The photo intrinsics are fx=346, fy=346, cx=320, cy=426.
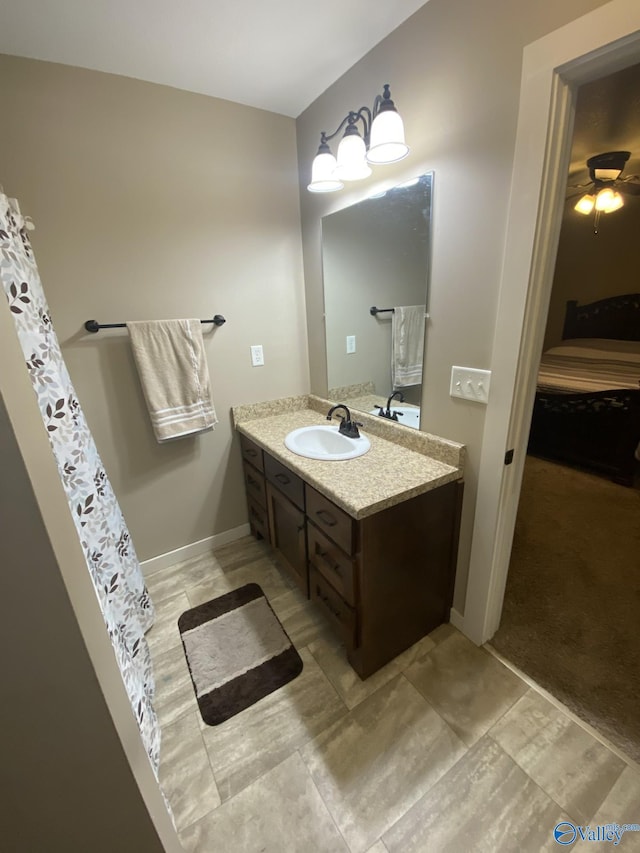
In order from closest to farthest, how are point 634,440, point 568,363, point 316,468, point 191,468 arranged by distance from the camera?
1. point 316,468
2. point 191,468
3. point 634,440
4. point 568,363

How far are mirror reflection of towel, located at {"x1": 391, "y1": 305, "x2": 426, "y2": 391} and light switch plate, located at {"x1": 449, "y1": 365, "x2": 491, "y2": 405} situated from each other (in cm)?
18

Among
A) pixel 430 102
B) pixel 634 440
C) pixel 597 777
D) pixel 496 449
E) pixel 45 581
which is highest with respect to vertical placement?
pixel 430 102

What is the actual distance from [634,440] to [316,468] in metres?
2.71

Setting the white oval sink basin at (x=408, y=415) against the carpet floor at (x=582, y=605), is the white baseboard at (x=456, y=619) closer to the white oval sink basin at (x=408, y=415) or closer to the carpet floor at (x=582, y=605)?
the carpet floor at (x=582, y=605)

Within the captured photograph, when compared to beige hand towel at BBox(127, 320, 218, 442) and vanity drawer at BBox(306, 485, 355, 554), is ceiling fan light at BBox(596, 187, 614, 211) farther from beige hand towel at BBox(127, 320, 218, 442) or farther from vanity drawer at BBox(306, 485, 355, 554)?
vanity drawer at BBox(306, 485, 355, 554)

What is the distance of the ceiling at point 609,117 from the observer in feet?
5.23

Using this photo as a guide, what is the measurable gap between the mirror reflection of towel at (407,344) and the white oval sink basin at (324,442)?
0.35 meters

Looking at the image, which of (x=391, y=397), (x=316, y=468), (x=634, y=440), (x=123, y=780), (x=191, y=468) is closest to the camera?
(x=123, y=780)

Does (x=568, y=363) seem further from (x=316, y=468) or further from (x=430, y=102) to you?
(x=316, y=468)

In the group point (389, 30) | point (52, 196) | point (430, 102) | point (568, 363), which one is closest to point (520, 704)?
point (430, 102)

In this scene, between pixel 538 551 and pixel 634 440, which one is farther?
pixel 634 440

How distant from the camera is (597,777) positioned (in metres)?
1.09

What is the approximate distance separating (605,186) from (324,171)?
313 cm

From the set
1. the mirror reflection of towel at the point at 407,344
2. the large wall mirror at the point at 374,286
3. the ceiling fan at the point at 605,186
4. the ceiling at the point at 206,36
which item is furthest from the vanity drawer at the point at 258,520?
the ceiling fan at the point at 605,186
